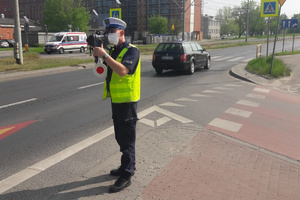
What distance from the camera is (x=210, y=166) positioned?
401cm

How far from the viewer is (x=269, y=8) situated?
45.1ft

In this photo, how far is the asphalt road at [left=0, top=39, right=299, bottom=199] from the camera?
4.00 meters

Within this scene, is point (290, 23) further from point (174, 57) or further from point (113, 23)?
point (113, 23)

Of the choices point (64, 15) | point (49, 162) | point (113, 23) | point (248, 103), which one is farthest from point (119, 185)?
point (64, 15)

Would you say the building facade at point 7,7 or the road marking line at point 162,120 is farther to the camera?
the building facade at point 7,7

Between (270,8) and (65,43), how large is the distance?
24.1 m

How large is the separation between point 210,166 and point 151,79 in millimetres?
8741

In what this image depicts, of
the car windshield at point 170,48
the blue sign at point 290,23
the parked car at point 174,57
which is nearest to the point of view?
the parked car at point 174,57

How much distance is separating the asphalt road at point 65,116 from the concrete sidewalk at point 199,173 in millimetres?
424

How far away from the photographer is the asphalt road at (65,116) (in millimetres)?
4004

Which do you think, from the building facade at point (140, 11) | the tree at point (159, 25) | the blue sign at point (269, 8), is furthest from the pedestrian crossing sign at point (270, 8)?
the building facade at point (140, 11)

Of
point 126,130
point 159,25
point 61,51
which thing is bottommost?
point 126,130

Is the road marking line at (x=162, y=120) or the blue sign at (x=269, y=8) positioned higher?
the blue sign at (x=269, y=8)

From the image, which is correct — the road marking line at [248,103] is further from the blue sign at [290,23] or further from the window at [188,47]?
the blue sign at [290,23]
